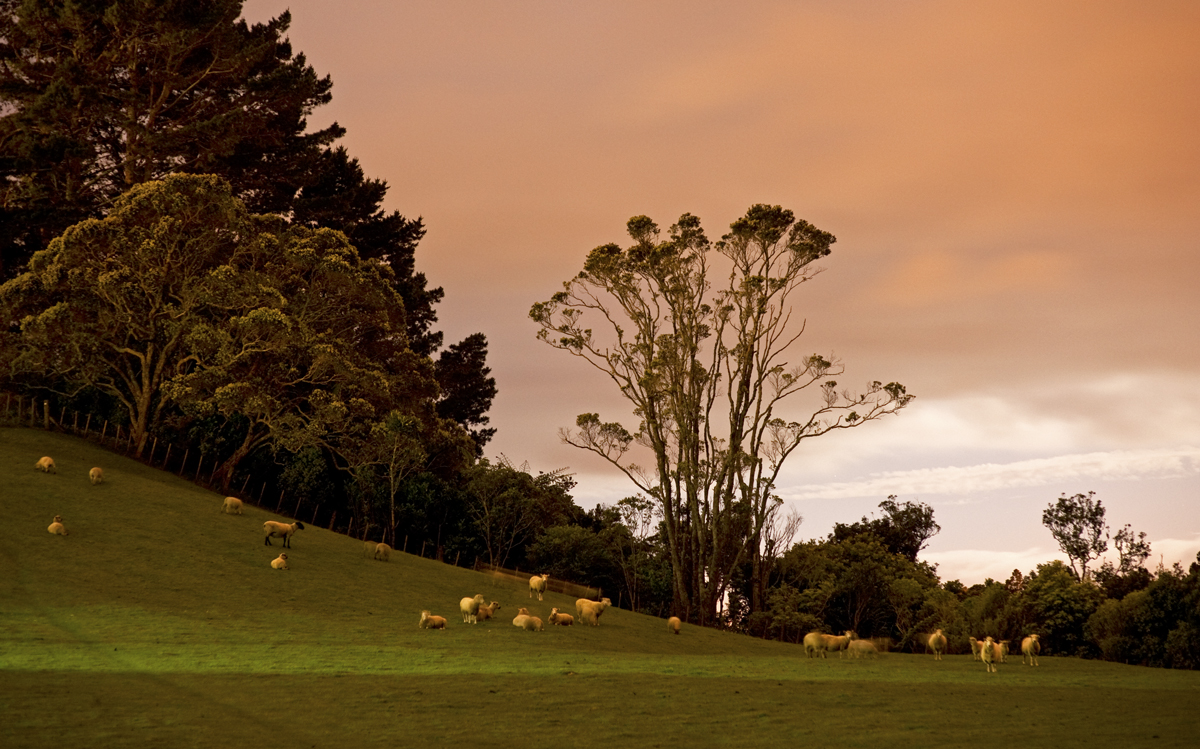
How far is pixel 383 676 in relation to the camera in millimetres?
18656

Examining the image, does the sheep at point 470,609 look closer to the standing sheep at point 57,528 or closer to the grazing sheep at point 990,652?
the grazing sheep at point 990,652

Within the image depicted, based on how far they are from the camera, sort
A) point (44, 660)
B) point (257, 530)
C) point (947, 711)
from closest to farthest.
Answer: point (947, 711), point (44, 660), point (257, 530)

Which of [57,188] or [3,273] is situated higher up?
[57,188]

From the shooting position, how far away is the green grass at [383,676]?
1453 centimetres

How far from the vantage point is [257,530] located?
3838 cm

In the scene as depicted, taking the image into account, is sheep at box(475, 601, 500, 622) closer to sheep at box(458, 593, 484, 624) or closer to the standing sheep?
sheep at box(458, 593, 484, 624)

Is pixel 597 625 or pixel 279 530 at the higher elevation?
pixel 279 530

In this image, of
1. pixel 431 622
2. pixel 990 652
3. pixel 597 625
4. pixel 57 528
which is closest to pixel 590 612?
pixel 597 625

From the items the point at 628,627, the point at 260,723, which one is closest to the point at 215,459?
the point at 628,627

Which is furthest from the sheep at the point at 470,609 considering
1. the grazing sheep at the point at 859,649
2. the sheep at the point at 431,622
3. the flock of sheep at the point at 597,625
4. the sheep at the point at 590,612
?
the grazing sheep at the point at 859,649

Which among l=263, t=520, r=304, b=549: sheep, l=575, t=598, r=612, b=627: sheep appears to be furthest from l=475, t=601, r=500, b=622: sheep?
l=263, t=520, r=304, b=549: sheep

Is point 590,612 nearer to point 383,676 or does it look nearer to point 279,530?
point 279,530

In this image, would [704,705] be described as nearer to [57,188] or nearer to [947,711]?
[947,711]

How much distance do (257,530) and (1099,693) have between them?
29.9 m
